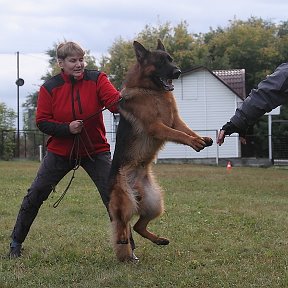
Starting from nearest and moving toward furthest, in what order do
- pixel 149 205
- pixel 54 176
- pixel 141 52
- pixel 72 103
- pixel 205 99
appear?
1. pixel 141 52
2. pixel 149 205
3. pixel 72 103
4. pixel 54 176
5. pixel 205 99

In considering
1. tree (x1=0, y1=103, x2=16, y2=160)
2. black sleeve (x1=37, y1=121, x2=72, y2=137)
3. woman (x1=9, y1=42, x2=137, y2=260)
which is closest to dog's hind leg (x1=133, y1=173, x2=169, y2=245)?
woman (x1=9, y1=42, x2=137, y2=260)

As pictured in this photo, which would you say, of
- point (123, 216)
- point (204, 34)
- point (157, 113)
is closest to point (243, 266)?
point (123, 216)

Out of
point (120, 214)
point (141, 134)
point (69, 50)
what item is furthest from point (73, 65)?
point (120, 214)

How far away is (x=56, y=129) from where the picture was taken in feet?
19.0

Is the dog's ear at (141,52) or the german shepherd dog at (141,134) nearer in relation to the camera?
the german shepherd dog at (141,134)

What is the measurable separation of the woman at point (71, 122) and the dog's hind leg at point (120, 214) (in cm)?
34

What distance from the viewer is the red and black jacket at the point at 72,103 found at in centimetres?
585

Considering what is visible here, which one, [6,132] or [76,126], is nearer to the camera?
[76,126]

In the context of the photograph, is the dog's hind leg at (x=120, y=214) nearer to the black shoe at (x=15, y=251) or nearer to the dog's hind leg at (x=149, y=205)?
the dog's hind leg at (x=149, y=205)

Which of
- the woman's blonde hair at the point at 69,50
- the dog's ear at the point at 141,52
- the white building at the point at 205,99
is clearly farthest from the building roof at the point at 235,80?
the dog's ear at the point at 141,52

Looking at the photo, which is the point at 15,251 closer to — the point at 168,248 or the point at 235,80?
the point at 168,248

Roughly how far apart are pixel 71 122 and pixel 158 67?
107 centimetres

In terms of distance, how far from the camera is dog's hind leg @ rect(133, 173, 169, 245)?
5723mm

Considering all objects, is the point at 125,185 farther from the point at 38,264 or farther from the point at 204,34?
the point at 204,34
